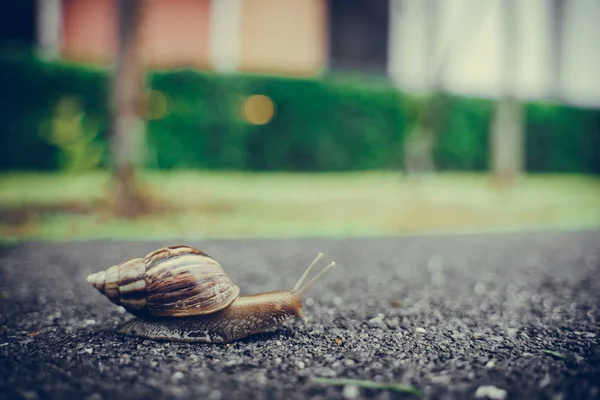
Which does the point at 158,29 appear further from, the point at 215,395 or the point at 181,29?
the point at 215,395

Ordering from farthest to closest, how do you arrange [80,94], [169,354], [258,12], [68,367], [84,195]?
[258,12] → [80,94] → [84,195] → [169,354] → [68,367]

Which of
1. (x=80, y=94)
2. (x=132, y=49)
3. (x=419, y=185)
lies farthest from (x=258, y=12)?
(x=132, y=49)

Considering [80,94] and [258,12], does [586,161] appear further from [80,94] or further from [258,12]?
[80,94]

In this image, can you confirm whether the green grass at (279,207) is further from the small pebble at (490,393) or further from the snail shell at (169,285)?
the small pebble at (490,393)

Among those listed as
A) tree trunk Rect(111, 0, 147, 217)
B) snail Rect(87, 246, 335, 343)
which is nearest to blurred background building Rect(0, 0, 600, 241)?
tree trunk Rect(111, 0, 147, 217)

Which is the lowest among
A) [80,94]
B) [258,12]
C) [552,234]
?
[552,234]

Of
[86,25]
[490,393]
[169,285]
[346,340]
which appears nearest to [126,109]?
[169,285]
